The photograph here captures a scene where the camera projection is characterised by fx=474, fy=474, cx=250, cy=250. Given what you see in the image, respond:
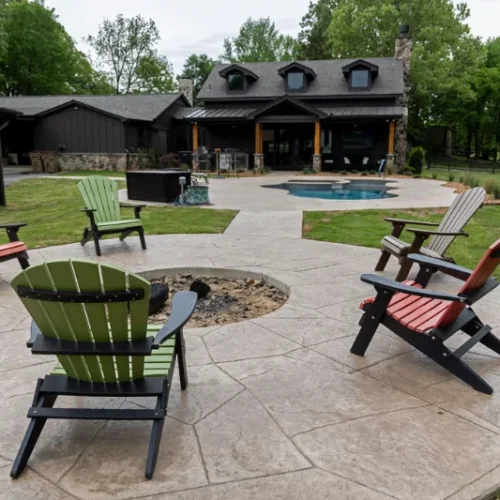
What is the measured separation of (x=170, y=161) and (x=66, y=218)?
15.2 metres

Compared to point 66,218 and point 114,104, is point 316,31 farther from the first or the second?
point 66,218

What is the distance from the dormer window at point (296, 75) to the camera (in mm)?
25031

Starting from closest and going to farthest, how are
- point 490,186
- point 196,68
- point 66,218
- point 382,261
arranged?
1. point 382,261
2. point 66,218
3. point 490,186
4. point 196,68

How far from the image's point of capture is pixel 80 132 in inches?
965

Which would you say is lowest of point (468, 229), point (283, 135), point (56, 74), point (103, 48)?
point (468, 229)

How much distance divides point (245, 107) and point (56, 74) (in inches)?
890

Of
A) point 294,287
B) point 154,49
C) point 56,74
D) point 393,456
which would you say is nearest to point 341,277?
point 294,287

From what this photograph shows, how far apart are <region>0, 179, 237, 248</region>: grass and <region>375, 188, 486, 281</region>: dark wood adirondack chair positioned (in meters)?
3.44

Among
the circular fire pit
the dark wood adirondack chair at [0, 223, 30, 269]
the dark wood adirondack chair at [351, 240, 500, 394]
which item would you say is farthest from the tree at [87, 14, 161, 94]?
the dark wood adirondack chair at [351, 240, 500, 394]

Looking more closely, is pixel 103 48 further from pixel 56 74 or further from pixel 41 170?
pixel 41 170

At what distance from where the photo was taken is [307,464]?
7.00 ft

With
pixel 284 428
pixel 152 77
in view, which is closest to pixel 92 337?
pixel 284 428

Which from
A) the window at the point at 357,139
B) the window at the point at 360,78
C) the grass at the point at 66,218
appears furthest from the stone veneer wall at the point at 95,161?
the window at the point at 360,78

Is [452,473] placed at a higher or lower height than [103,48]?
Result: lower
